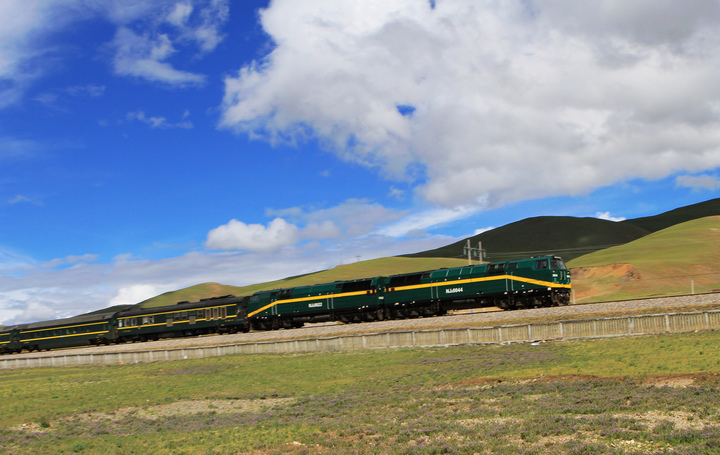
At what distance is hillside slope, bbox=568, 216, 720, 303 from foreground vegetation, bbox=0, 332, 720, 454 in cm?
5889

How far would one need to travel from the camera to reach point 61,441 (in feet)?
73.9

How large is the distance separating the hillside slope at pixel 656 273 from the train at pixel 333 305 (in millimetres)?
36772

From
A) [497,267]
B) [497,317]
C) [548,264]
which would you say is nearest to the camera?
[497,317]

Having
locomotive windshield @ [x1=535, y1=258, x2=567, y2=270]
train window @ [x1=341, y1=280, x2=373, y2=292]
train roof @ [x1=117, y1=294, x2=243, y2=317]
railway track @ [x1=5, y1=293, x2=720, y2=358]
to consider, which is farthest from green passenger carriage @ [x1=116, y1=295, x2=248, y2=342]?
locomotive windshield @ [x1=535, y1=258, x2=567, y2=270]

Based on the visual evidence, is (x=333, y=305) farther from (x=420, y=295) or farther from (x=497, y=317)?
(x=497, y=317)

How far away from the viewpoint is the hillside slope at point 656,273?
96125 mm

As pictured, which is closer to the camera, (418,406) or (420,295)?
(418,406)

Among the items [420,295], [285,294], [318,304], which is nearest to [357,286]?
[318,304]

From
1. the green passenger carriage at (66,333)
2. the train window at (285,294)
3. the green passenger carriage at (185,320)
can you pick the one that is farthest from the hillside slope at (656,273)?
the green passenger carriage at (66,333)

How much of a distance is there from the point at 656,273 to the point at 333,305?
A: 75.5 meters

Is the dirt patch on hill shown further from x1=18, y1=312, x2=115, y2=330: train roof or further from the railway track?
x1=18, y1=312, x2=115, y2=330: train roof

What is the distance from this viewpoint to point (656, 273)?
362 feet

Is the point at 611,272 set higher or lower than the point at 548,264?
lower

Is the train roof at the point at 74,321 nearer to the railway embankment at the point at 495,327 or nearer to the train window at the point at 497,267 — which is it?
the railway embankment at the point at 495,327
